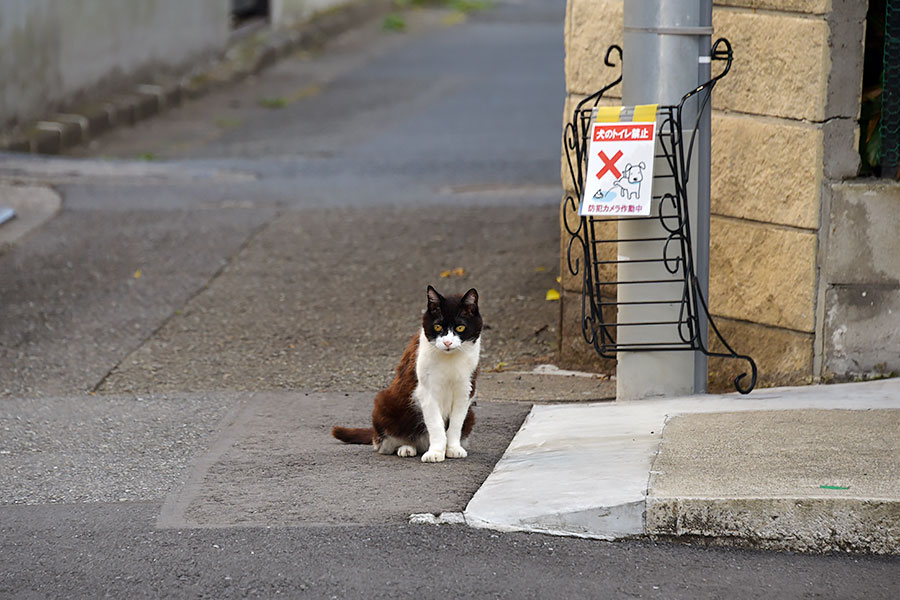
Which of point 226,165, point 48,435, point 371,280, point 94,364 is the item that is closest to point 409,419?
point 48,435

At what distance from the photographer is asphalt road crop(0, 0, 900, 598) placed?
446 cm

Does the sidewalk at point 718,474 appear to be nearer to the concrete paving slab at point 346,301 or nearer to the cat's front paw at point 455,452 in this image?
the cat's front paw at point 455,452

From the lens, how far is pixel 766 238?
21.1 ft

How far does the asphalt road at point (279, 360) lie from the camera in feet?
14.6

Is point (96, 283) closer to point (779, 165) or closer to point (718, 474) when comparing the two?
point (779, 165)

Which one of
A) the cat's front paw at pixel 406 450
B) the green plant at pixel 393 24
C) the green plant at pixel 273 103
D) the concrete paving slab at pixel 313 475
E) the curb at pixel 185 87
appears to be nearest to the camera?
the concrete paving slab at pixel 313 475

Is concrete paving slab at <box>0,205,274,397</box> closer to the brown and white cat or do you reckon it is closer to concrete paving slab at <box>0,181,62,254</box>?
concrete paving slab at <box>0,181,62,254</box>

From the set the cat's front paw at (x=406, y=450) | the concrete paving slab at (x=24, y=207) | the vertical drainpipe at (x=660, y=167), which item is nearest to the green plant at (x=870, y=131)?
the vertical drainpipe at (x=660, y=167)

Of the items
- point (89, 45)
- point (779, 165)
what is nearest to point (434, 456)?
point (779, 165)

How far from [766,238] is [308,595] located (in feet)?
10.6

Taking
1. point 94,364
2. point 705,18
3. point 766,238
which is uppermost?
point 705,18

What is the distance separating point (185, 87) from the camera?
58.6 feet

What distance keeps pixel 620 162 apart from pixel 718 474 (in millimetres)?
1661

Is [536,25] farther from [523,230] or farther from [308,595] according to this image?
[308,595]
